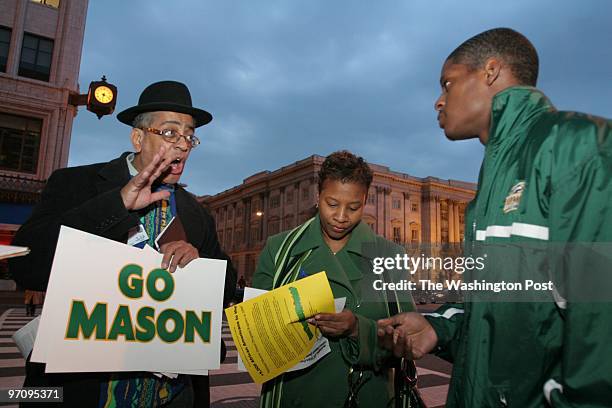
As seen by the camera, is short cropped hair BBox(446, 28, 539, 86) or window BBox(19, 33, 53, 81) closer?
short cropped hair BBox(446, 28, 539, 86)

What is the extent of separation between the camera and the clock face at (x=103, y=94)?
786 cm

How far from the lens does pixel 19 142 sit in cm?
1858

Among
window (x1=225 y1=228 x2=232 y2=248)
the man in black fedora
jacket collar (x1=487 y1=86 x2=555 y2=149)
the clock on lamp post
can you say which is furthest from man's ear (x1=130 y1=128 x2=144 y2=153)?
window (x1=225 y1=228 x2=232 y2=248)

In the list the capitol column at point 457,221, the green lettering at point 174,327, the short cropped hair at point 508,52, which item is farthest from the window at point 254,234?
the short cropped hair at point 508,52

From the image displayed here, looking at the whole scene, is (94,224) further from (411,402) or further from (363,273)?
(411,402)

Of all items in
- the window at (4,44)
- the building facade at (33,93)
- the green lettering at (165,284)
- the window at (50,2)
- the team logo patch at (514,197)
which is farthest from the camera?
the window at (50,2)

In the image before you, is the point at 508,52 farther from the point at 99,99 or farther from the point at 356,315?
the point at 99,99

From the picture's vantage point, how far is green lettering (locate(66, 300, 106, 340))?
1.65m

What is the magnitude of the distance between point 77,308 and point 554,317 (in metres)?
1.71

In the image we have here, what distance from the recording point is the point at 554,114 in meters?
1.29

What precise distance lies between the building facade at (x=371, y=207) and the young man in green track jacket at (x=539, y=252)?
192 ft

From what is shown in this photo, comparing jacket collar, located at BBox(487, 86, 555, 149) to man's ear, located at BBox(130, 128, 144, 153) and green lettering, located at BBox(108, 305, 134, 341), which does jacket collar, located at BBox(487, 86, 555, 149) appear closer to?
green lettering, located at BBox(108, 305, 134, 341)

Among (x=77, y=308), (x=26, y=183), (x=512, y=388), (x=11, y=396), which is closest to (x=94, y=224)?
(x=77, y=308)

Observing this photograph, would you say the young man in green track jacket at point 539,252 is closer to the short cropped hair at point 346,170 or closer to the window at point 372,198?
the short cropped hair at point 346,170
